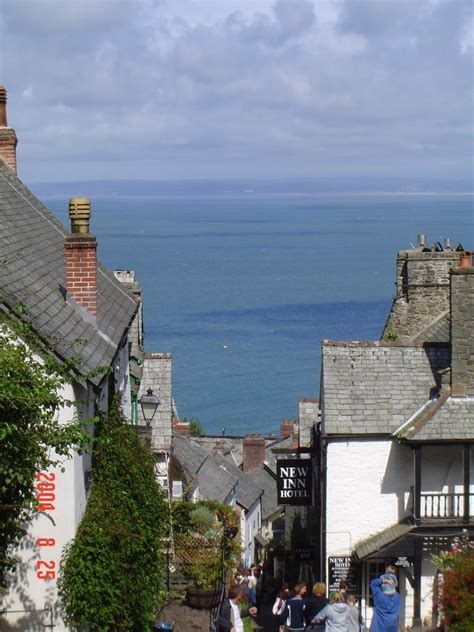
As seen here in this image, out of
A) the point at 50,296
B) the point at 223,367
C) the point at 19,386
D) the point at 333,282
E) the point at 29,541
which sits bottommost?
the point at 29,541

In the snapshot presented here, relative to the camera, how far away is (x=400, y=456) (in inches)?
1010

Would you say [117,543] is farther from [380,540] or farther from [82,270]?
[380,540]

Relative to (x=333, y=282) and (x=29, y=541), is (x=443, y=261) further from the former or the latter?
(x=333, y=282)

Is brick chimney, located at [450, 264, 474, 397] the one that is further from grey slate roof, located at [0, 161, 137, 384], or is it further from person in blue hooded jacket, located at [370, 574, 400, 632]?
person in blue hooded jacket, located at [370, 574, 400, 632]

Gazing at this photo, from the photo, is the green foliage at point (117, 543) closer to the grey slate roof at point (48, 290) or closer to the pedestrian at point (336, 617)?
the grey slate roof at point (48, 290)

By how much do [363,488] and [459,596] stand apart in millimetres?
9924

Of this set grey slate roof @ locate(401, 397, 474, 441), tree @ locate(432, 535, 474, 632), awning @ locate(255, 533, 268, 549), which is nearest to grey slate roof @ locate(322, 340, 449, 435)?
grey slate roof @ locate(401, 397, 474, 441)

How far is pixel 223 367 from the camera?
364 feet

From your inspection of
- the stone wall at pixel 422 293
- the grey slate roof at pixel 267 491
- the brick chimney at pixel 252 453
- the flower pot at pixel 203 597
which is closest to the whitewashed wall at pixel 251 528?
the grey slate roof at pixel 267 491

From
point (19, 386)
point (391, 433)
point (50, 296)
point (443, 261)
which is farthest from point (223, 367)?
point (19, 386)

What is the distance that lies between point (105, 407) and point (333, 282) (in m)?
171

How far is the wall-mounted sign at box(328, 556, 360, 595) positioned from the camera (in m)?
25.4

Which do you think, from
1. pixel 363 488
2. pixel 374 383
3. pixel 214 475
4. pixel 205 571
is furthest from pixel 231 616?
pixel 214 475

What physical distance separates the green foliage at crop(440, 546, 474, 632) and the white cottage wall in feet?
29.4
